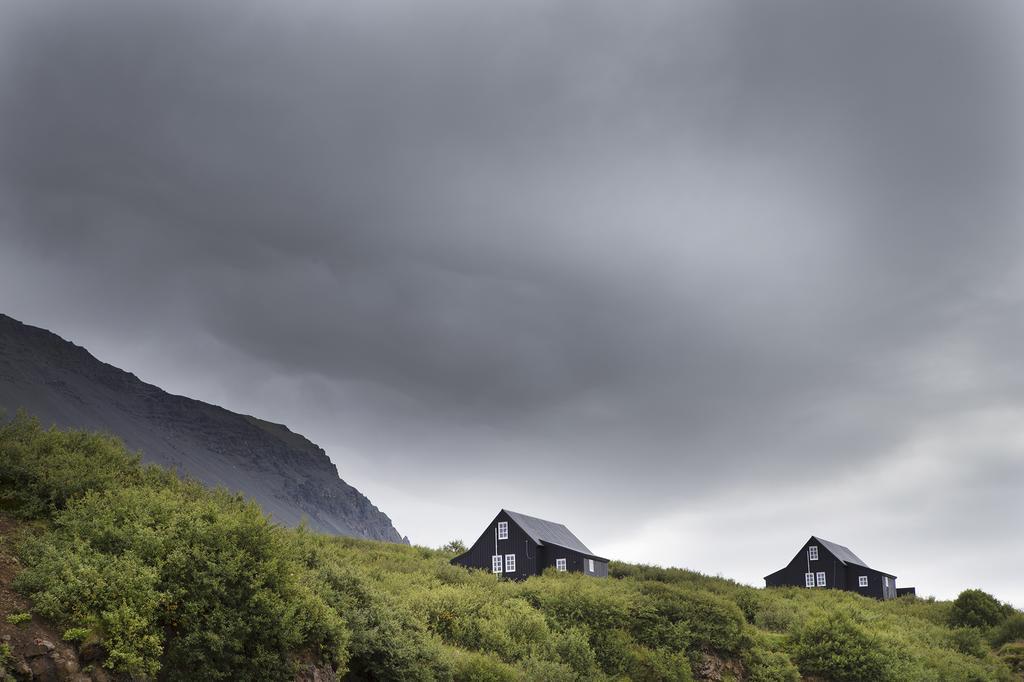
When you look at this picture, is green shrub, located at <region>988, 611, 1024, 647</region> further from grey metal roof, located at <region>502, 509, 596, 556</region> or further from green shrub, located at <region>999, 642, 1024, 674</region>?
grey metal roof, located at <region>502, 509, 596, 556</region>

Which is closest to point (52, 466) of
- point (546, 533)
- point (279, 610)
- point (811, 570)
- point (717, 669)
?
point (279, 610)

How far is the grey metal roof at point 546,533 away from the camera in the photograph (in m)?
60.7

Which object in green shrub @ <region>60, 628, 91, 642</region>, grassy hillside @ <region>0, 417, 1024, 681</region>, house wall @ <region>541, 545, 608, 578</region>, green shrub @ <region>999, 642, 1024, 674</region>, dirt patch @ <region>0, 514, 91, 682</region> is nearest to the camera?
dirt patch @ <region>0, 514, 91, 682</region>

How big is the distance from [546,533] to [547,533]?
24 cm

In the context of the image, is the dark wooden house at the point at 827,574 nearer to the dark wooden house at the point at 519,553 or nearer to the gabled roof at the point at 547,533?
the gabled roof at the point at 547,533

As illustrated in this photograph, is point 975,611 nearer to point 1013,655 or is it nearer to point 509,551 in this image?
point 1013,655

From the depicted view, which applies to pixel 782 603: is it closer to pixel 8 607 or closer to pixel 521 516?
pixel 521 516

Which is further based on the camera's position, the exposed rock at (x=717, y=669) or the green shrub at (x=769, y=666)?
the green shrub at (x=769, y=666)

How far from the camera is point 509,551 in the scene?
60062 mm

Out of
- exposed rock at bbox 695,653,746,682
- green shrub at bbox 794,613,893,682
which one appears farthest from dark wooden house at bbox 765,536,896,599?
exposed rock at bbox 695,653,746,682

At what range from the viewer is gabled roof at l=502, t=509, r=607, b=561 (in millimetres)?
60625

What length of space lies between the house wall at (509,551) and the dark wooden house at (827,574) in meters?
34.6

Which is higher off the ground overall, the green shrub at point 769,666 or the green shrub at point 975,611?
A: the green shrub at point 769,666

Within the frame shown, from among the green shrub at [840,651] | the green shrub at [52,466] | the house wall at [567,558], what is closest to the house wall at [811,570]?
the house wall at [567,558]
